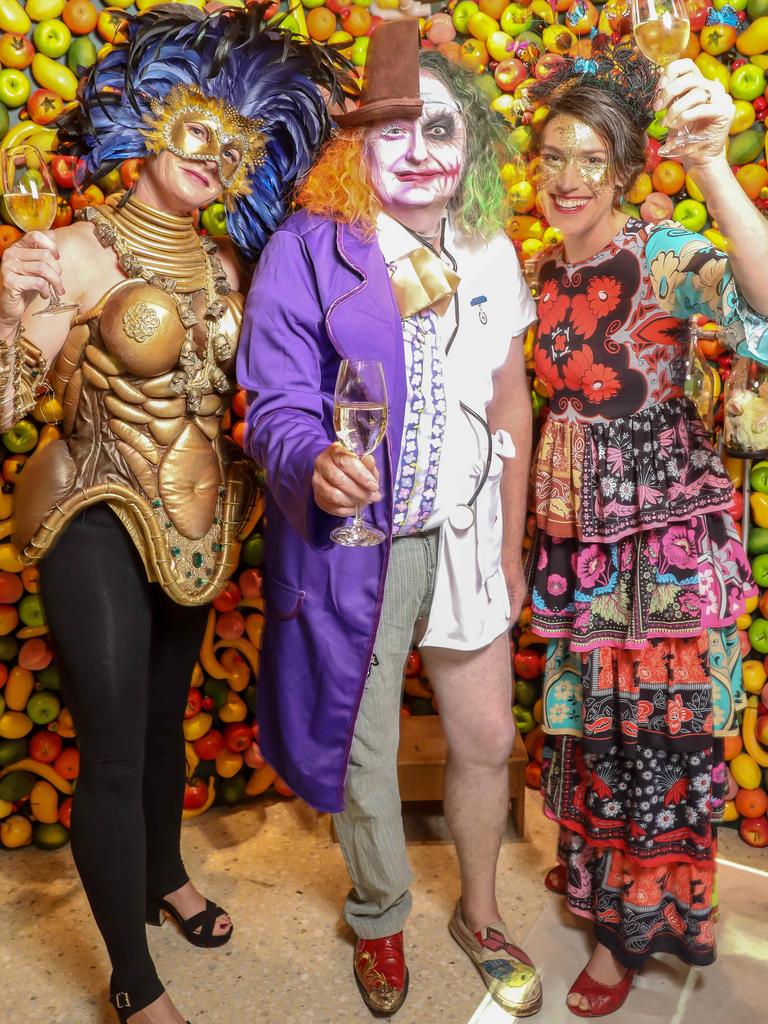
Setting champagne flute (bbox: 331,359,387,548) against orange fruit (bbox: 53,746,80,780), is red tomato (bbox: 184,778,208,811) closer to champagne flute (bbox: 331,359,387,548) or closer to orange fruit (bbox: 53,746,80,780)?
orange fruit (bbox: 53,746,80,780)

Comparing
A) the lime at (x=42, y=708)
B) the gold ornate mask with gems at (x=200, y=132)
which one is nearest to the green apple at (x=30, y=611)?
the lime at (x=42, y=708)

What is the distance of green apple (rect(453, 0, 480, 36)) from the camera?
7.50 feet

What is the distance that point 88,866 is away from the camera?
1.72 m

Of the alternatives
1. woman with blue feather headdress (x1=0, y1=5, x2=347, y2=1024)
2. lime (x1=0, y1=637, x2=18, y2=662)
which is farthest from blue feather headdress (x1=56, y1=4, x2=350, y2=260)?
lime (x1=0, y1=637, x2=18, y2=662)

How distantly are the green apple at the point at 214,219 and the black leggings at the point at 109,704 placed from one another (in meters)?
0.88

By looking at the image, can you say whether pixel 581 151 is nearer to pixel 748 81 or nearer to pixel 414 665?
pixel 748 81

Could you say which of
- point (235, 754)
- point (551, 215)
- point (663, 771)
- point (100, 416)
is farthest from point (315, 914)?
point (551, 215)

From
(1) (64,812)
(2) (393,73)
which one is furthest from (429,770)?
(2) (393,73)

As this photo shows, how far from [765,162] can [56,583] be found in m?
1.76

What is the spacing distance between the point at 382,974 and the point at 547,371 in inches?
46.9

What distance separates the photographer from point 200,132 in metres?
1.71

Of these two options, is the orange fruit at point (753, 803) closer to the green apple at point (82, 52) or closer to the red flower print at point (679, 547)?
the red flower print at point (679, 547)

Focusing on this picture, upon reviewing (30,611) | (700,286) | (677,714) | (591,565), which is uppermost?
(700,286)

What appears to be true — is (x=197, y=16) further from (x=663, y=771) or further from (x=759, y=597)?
(x=759, y=597)
